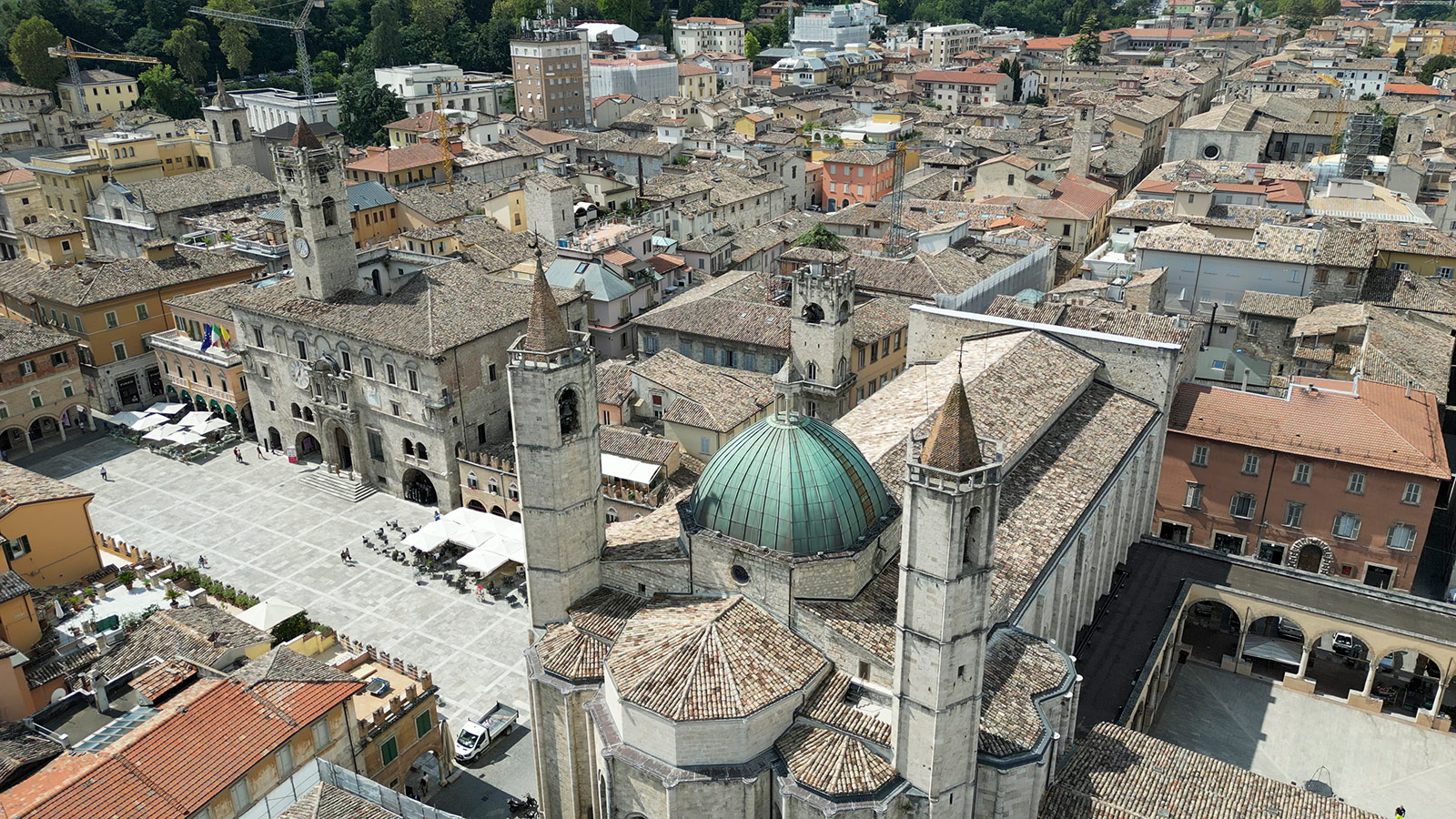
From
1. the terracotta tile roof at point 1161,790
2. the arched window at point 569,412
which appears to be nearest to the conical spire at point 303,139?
the arched window at point 569,412

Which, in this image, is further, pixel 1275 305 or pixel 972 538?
pixel 1275 305

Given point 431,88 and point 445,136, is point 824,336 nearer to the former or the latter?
point 445,136

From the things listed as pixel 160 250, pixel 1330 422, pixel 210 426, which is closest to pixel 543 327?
pixel 1330 422

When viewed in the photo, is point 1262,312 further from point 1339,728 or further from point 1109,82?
point 1109,82

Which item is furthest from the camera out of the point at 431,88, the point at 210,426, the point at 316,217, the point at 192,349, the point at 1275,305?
the point at 431,88

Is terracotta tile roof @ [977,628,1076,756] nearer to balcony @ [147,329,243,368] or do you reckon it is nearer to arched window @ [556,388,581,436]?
arched window @ [556,388,581,436]

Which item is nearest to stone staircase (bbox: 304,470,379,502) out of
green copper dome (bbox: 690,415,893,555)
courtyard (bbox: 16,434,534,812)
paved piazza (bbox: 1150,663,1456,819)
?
courtyard (bbox: 16,434,534,812)
